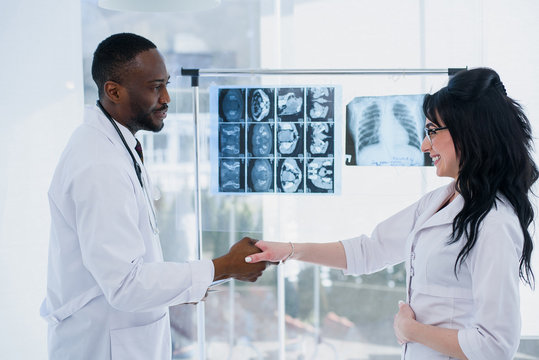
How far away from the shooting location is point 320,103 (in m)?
2.03

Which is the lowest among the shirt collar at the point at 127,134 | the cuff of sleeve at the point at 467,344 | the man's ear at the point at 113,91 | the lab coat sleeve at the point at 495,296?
the cuff of sleeve at the point at 467,344

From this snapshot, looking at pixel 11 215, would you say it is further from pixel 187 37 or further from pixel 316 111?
pixel 316 111

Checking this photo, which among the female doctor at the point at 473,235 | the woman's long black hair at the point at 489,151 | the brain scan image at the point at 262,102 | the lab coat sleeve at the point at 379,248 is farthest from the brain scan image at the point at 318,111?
the woman's long black hair at the point at 489,151

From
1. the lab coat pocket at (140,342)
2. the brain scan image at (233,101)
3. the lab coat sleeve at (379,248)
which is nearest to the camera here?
the lab coat pocket at (140,342)

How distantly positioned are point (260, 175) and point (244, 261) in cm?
61

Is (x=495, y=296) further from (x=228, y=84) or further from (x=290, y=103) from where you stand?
(x=228, y=84)

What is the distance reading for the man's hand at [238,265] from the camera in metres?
1.36

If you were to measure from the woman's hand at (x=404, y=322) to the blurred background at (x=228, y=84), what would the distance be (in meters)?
0.81

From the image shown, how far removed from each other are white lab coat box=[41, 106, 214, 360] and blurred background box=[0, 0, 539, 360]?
0.68 metres

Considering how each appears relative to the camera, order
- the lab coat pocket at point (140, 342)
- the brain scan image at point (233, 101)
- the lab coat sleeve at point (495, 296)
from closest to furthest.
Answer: the lab coat sleeve at point (495, 296), the lab coat pocket at point (140, 342), the brain scan image at point (233, 101)

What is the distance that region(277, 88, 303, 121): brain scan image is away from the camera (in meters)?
2.03

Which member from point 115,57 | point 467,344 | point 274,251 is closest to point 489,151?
point 467,344

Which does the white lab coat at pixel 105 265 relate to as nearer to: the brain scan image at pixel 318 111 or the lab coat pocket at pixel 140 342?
the lab coat pocket at pixel 140 342

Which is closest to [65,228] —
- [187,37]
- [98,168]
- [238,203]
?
[98,168]
